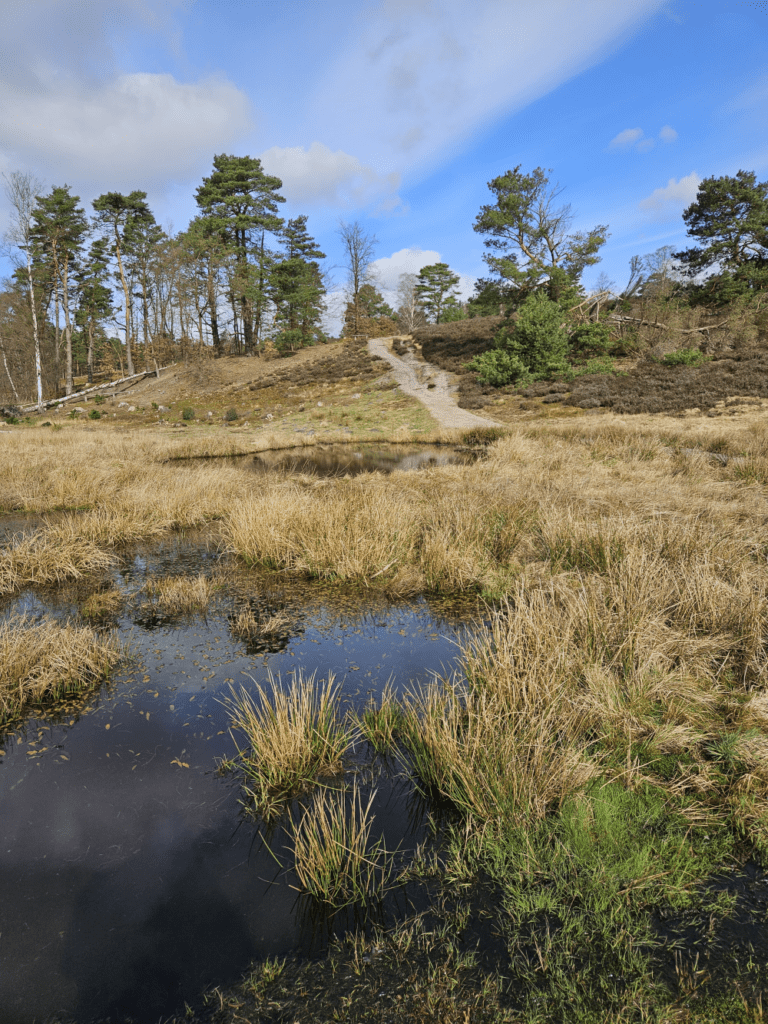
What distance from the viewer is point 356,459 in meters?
17.6

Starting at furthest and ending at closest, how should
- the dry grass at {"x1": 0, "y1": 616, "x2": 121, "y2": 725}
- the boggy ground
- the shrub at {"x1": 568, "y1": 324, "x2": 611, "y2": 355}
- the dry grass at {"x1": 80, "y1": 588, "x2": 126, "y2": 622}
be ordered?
the shrub at {"x1": 568, "y1": 324, "x2": 611, "y2": 355} → the dry grass at {"x1": 80, "y1": 588, "x2": 126, "y2": 622} → the dry grass at {"x1": 0, "y1": 616, "x2": 121, "y2": 725} → the boggy ground

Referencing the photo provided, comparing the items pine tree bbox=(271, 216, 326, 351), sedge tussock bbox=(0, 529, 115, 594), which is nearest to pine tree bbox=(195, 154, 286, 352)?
pine tree bbox=(271, 216, 326, 351)

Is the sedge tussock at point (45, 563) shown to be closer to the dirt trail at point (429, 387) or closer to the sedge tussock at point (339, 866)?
the sedge tussock at point (339, 866)

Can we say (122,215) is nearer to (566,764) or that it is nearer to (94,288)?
(94,288)

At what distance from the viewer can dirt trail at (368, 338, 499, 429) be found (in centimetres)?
2311

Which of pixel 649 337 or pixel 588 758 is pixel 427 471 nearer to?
pixel 588 758

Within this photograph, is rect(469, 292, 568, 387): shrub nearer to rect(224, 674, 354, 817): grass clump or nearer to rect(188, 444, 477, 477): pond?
rect(188, 444, 477, 477): pond

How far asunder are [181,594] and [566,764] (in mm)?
4909

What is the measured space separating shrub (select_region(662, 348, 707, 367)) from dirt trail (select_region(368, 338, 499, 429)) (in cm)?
1166

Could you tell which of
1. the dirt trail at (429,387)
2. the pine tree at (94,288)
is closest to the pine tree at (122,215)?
the pine tree at (94,288)

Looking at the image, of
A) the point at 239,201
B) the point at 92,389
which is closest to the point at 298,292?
the point at 239,201

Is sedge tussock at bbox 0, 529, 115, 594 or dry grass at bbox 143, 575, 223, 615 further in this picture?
sedge tussock at bbox 0, 529, 115, 594

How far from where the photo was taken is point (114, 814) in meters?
3.08

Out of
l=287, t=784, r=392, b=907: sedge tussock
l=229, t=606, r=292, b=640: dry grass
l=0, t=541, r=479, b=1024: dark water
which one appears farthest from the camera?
l=229, t=606, r=292, b=640: dry grass
